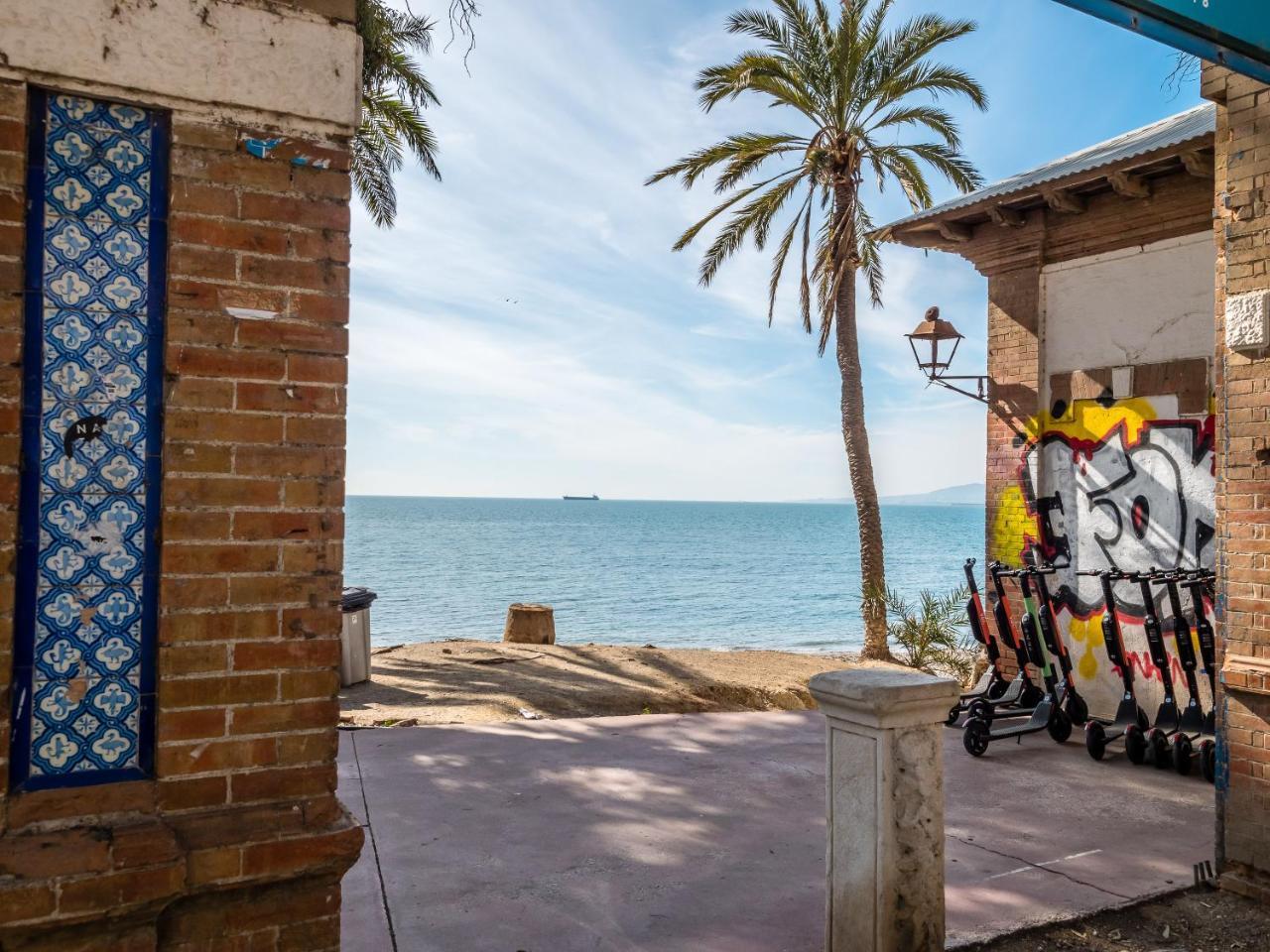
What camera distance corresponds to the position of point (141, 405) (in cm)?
252

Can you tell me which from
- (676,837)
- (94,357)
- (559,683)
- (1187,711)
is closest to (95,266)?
(94,357)

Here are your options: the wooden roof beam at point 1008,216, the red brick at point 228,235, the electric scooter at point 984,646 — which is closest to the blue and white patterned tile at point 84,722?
the red brick at point 228,235

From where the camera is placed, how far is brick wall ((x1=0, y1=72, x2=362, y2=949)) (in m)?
2.41

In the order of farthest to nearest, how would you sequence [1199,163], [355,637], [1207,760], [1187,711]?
[355,637] → [1199,163] → [1187,711] → [1207,760]

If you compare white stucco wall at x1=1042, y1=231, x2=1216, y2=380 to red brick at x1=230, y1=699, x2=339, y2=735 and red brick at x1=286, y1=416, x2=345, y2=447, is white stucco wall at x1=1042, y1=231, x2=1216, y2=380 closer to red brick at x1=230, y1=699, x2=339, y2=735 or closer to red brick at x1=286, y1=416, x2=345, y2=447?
red brick at x1=286, y1=416, x2=345, y2=447

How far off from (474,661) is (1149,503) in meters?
8.85

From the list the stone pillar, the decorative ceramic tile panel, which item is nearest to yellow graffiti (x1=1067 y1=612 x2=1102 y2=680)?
the stone pillar

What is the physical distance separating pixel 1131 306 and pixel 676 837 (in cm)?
612

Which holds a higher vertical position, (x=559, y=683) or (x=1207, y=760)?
(x=1207, y=760)

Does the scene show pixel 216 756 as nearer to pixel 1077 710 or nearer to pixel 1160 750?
pixel 1160 750

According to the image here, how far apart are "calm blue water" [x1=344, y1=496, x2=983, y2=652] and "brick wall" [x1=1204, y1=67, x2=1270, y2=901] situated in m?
28.6

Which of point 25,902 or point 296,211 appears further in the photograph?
point 296,211

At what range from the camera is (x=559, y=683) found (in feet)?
39.3

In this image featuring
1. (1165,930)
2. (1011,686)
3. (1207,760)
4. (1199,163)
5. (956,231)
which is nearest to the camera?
(1165,930)
